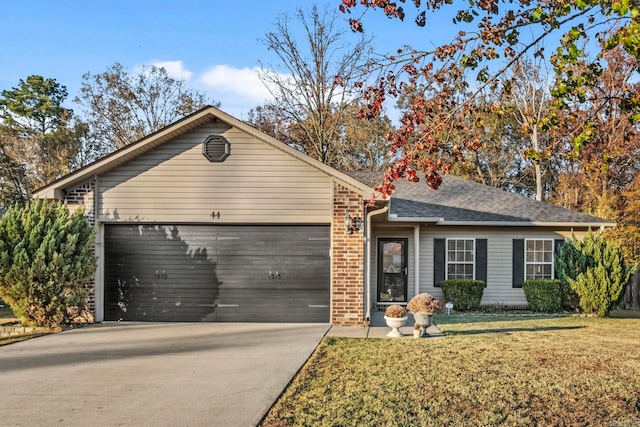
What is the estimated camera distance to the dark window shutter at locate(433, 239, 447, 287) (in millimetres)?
15875

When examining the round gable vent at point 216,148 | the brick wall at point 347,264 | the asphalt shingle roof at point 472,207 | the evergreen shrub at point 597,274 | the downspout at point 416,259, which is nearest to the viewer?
the brick wall at point 347,264

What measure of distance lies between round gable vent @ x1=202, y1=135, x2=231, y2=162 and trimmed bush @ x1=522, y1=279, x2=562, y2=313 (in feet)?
29.9

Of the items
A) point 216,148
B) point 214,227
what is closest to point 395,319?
point 214,227

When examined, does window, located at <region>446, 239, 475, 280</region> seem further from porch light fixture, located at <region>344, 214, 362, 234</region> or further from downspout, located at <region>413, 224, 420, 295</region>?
porch light fixture, located at <region>344, 214, 362, 234</region>

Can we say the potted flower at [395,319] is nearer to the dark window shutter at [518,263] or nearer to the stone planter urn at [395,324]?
the stone planter urn at [395,324]

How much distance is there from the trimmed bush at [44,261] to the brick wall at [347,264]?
495 cm

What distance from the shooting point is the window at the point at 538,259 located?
15.9m

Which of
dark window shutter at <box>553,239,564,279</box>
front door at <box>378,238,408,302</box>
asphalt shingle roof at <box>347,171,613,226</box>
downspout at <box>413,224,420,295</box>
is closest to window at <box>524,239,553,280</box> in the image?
dark window shutter at <box>553,239,564,279</box>

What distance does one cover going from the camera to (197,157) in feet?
39.0

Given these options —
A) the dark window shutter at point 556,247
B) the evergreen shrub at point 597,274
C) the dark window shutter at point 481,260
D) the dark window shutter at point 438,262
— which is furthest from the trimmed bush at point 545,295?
the dark window shutter at point 438,262

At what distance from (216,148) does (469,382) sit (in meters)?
7.27

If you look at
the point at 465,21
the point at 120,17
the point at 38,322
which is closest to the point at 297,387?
the point at 465,21

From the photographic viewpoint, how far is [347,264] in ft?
37.8

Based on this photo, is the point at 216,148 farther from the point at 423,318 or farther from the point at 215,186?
the point at 423,318
